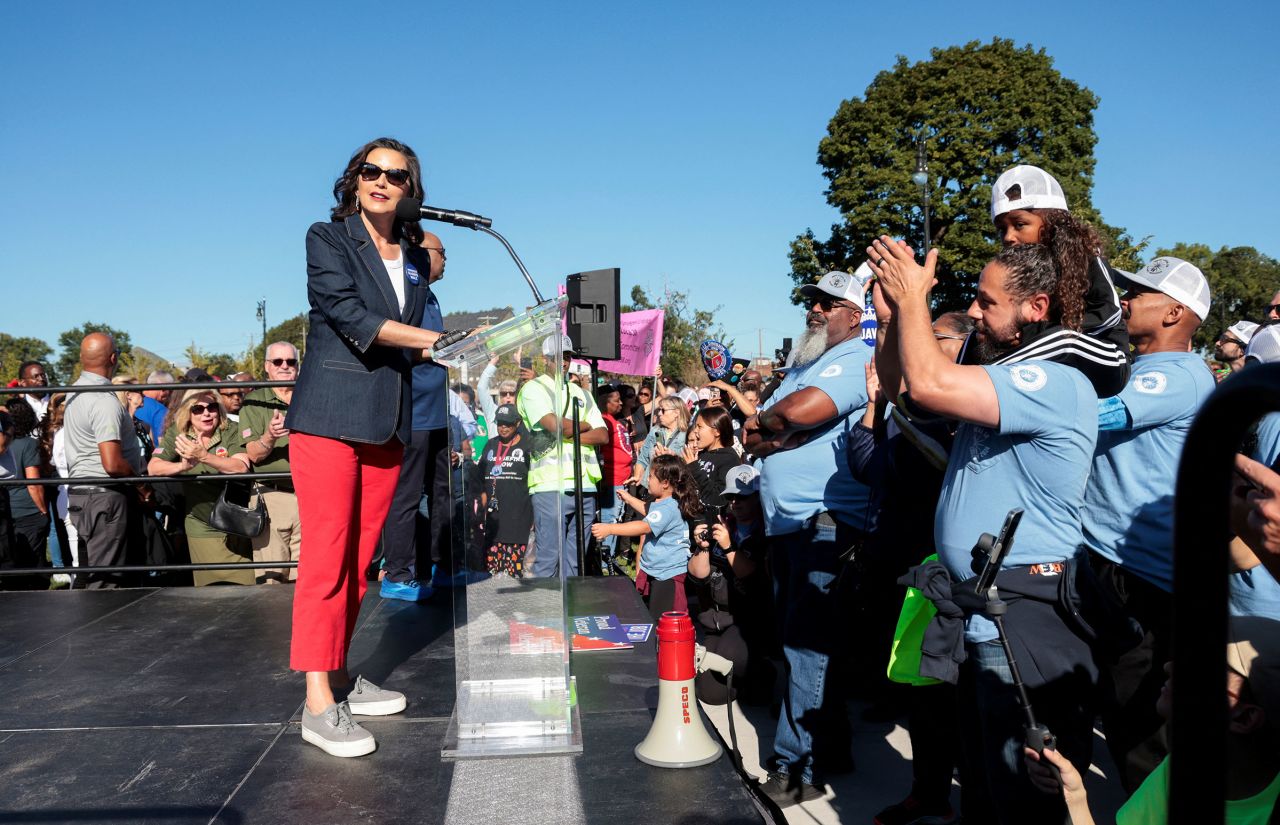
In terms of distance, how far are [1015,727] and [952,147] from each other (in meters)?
31.3

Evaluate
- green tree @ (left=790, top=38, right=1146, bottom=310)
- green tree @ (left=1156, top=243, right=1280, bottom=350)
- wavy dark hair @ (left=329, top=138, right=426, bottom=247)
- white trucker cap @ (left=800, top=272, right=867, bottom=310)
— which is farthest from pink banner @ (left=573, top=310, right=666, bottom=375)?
green tree @ (left=1156, top=243, right=1280, bottom=350)

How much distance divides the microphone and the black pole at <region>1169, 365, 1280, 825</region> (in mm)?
2564

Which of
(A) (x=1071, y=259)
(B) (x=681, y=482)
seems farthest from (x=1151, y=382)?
(B) (x=681, y=482)

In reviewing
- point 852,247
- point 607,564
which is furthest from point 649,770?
point 852,247

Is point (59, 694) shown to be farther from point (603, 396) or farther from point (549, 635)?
point (603, 396)

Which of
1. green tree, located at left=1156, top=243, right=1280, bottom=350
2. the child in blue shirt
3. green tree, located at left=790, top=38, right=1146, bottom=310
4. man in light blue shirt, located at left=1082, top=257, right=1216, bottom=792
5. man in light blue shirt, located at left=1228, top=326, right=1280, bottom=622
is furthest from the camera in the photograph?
green tree, located at left=1156, top=243, right=1280, bottom=350

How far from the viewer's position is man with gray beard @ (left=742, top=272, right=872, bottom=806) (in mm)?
3609

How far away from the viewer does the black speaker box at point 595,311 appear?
16.5 feet

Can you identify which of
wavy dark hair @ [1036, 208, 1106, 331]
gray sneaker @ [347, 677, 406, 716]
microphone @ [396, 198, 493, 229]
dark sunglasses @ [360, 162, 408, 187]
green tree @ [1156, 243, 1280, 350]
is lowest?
gray sneaker @ [347, 677, 406, 716]

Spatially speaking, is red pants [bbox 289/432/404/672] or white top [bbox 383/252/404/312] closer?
red pants [bbox 289/432/404/672]

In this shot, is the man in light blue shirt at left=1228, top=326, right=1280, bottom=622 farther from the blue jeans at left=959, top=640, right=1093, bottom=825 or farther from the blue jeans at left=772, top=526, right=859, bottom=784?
the blue jeans at left=772, top=526, right=859, bottom=784

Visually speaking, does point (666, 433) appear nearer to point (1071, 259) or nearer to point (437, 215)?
point (437, 215)

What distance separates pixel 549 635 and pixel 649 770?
554mm

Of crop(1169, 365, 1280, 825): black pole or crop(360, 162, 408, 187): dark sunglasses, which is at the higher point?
crop(360, 162, 408, 187): dark sunglasses
